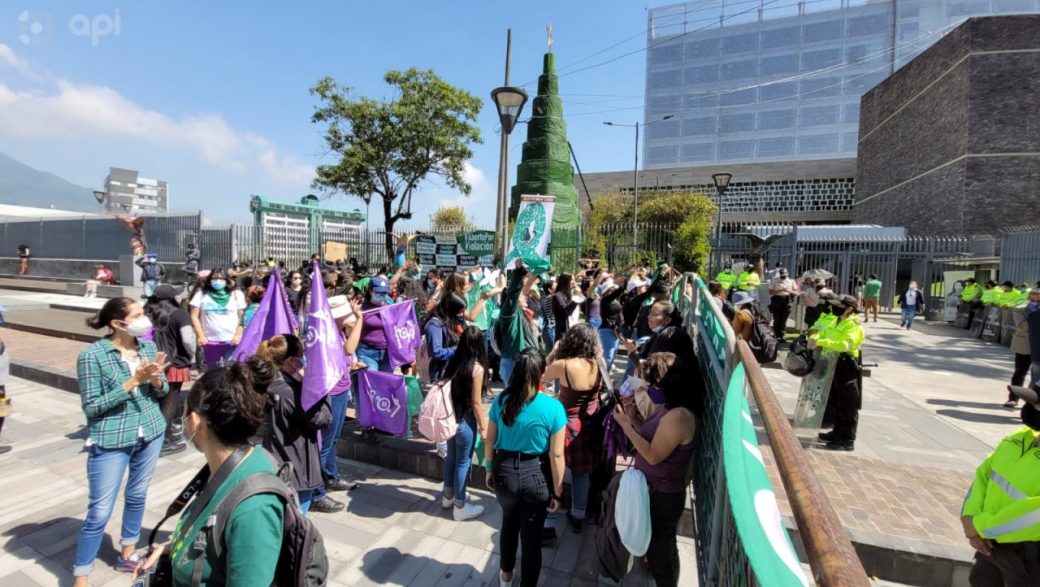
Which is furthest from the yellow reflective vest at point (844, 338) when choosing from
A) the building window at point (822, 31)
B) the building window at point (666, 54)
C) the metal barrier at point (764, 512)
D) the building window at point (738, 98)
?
the building window at point (666, 54)

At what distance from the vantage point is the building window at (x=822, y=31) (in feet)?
195

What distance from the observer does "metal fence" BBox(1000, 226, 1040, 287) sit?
1416cm

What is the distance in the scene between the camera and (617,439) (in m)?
3.49

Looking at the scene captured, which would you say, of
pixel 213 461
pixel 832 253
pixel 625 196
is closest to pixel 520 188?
pixel 832 253

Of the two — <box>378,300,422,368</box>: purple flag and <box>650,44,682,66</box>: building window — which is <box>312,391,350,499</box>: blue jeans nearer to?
<box>378,300,422,368</box>: purple flag

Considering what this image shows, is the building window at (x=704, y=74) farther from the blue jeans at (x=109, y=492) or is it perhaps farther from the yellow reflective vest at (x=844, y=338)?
the blue jeans at (x=109, y=492)

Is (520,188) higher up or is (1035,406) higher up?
(520,188)

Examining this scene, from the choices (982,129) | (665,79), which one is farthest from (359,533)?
(665,79)

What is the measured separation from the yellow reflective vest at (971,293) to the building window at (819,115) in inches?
2042

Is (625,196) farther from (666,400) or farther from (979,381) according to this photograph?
(666,400)

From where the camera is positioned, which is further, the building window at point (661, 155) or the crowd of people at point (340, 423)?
the building window at point (661, 155)

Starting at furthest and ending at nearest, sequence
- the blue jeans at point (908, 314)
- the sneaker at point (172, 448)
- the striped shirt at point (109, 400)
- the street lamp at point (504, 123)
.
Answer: the blue jeans at point (908, 314) → the street lamp at point (504, 123) → the sneaker at point (172, 448) → the striped shirt at point (109, 400)

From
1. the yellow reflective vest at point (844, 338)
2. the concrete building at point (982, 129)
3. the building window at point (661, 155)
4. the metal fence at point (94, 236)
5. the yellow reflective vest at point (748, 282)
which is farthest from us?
the building window at point (661, 155)

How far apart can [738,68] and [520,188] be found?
179 feet
